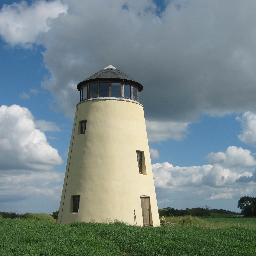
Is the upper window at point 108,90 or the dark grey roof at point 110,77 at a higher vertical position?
the dark grey roof at point 110,77

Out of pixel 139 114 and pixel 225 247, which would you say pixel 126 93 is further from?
pixel 225 247

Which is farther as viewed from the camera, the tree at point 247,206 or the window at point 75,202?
the tree at point 247,206

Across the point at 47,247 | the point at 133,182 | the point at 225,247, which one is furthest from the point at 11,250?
the point at 133,182

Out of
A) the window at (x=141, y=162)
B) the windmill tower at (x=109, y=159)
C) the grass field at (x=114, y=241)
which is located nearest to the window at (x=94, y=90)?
the windmill tower at (x=109, y=159)

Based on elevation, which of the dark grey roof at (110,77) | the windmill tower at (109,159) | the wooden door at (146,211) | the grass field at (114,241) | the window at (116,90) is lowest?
the grass field at (114,241)

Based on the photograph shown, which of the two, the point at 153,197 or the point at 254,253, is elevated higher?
the point at 153,197

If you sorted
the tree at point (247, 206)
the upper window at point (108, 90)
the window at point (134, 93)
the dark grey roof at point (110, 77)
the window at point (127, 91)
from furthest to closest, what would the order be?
the tree at point (247, 206), the window at point (134, 93), the window at point (127, 91), the upper window at point (108, 90), the dark grey roof at point (110, 77)

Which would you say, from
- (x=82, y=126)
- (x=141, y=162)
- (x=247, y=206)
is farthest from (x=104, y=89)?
(x=247, y=206)

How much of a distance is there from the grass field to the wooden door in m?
4.13

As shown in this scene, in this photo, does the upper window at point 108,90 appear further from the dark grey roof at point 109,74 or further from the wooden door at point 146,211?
the wooden door at point 146,211

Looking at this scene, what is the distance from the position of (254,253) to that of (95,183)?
12373 mm

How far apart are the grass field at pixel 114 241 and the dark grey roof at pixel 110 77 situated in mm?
10264

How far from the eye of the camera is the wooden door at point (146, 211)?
31375 mm

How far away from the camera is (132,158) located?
3128 centimetres
